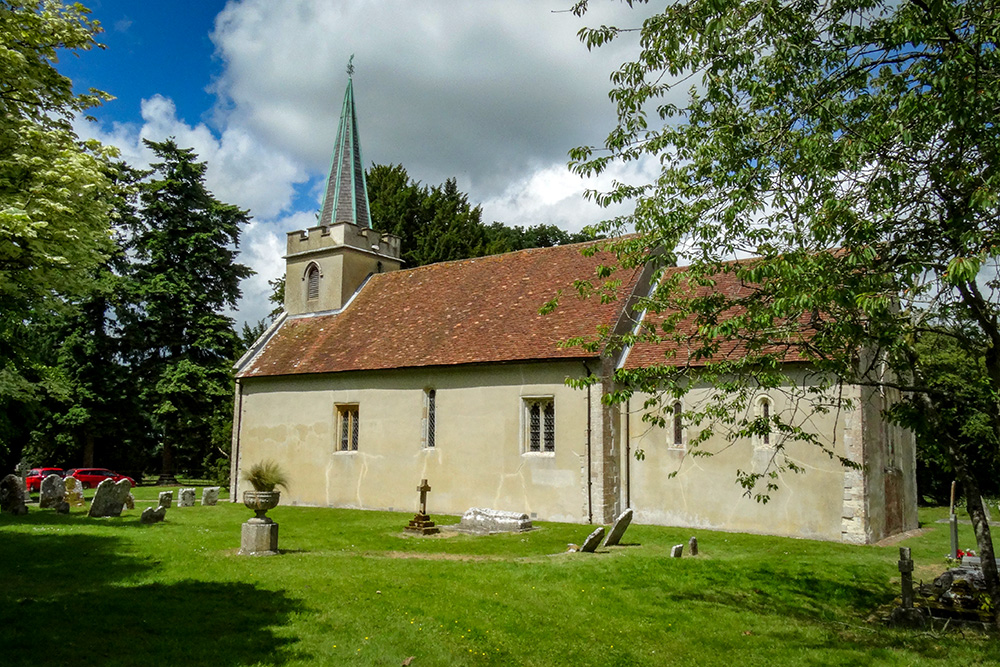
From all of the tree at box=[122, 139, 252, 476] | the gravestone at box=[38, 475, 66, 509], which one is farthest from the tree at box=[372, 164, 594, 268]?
the gravestone at box=[38, 475, 66, 509]

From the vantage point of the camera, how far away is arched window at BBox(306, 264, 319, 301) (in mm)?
28781

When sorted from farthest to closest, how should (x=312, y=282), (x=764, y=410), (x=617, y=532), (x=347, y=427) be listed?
(x=312, y=282)
(x=347, y=427)
(x=764, y=410)
(x=617, y=532)

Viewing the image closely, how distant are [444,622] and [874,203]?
696cm

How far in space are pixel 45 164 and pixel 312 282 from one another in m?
19.8

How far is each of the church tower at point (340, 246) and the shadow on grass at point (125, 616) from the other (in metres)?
16.9

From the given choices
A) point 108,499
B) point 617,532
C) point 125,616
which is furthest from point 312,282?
point 125,616

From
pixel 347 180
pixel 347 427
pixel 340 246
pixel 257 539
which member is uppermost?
pixel 347 180

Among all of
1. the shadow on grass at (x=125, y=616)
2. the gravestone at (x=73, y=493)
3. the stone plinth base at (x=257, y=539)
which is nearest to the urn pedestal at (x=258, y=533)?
the stone plinth base at (x=257, y=539)

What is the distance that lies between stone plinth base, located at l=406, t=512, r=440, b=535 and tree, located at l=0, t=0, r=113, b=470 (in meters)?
9.28

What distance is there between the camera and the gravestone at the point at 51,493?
2072cm

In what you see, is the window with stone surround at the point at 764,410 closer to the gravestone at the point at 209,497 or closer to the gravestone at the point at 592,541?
the gravestone at the point at 592,541

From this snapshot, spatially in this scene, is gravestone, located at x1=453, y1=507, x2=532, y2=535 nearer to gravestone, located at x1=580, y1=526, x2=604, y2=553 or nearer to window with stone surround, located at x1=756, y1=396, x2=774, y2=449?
gravestone, located at x1=580, y1=526, x2=604, y2=553

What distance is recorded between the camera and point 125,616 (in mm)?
8852

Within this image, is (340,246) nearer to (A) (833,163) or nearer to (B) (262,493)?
(B) (262,493)
